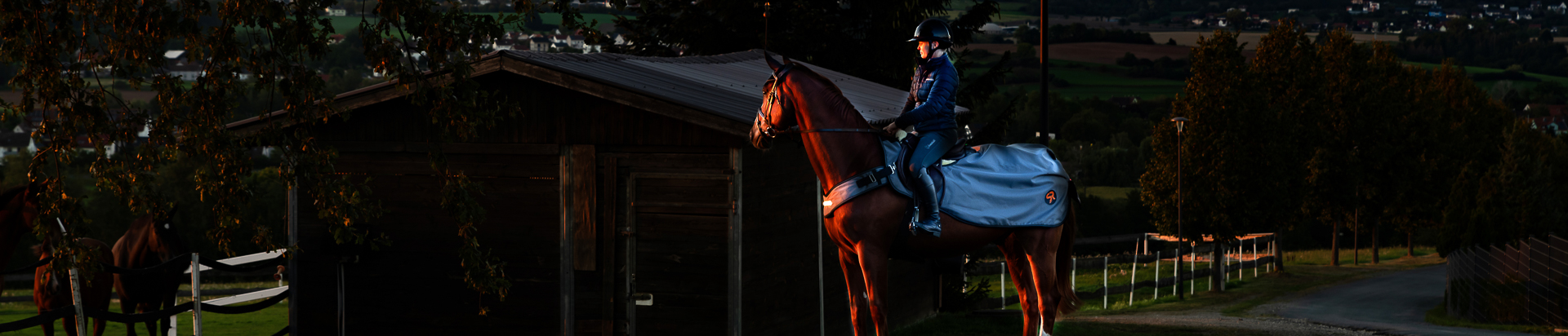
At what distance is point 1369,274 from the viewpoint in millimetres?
39188

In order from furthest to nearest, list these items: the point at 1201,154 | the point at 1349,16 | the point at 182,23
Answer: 1. the point at 1349,16
2. the point at 1201,154
3. the point at 182,23

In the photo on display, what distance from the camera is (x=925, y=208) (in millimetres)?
7820

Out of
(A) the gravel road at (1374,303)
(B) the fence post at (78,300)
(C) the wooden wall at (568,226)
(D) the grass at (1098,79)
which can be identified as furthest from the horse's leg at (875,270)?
(D) the grass at (1098,79)

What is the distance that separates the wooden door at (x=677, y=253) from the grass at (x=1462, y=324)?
12702 millimetres

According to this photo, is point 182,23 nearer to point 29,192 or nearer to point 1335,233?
point 29,192

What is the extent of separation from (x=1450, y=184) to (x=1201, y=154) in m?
18.3

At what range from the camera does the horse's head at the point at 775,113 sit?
7.66 m

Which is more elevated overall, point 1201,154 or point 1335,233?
point 1201,154

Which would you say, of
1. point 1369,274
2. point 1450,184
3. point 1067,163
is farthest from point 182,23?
point 1067,163

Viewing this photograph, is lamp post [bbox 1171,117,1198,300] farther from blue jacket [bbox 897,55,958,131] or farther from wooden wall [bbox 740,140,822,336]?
blue jacket [bbox 897,55,958,131]

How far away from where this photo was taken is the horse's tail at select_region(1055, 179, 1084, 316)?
28.2 ft

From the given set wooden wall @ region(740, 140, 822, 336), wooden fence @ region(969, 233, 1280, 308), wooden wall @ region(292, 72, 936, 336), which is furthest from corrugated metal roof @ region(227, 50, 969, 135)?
wooden fence @ region(969, 233, 1280, 308)

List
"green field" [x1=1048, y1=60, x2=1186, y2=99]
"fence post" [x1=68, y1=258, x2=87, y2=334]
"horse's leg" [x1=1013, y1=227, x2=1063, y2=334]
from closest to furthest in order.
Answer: "horse's leg" [x1=1013, y1=227, x2=1063, y2=334] < "fence post" [x1=68, y1=258, x2=87, y2=334] < "green field" [x1=1048, y1=60, x2=1186, y2=99]

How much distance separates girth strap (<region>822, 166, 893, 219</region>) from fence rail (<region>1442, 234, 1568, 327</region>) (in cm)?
1448
